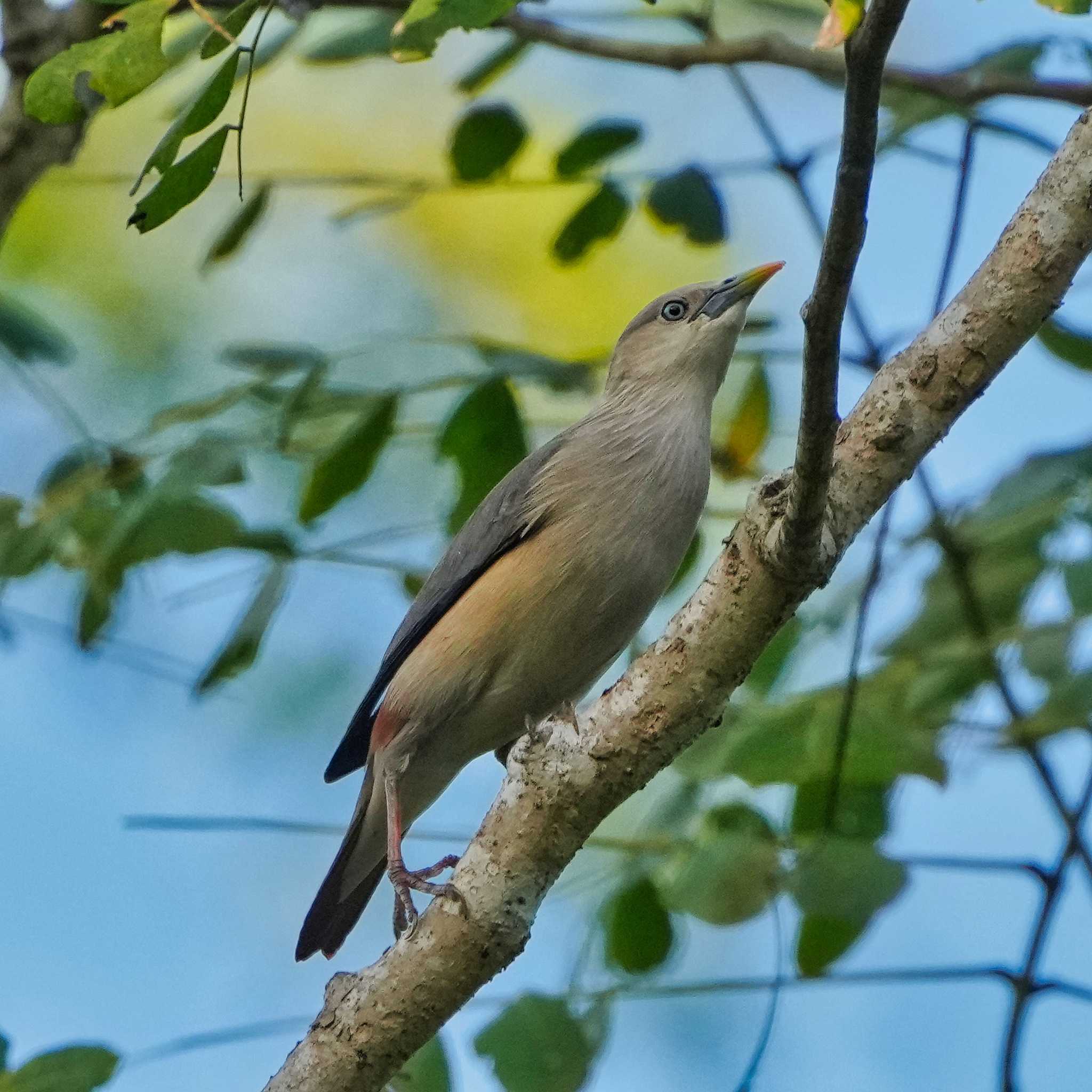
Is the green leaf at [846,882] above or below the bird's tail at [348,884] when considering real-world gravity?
above

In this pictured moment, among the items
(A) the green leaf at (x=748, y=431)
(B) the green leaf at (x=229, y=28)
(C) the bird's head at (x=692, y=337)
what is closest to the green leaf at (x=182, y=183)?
(B) the green leaf at (x=229, y=28)

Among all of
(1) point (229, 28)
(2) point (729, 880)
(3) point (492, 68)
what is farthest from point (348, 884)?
(1) point (229, 28)

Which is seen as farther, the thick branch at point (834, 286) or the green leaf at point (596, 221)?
the green leaf at point (596, 221)

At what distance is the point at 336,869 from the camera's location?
5.29 meters

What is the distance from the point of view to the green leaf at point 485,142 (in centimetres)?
577

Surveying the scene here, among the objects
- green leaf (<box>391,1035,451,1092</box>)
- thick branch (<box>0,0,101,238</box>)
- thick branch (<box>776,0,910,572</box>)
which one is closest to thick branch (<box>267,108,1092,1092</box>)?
thick branch (<box>776,0,910,572</box>)

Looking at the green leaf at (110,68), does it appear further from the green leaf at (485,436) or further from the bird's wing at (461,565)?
the bird's wing at (461,565)

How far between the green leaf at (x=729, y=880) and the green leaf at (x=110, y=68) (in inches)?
103

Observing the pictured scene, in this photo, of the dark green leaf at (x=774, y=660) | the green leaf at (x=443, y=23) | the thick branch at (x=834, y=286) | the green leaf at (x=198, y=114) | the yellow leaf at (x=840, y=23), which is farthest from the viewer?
the dark green leaf at (x=774, y=660)

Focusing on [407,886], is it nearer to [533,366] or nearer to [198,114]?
[533,366]

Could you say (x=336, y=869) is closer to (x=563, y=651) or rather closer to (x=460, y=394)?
(x=563, y=651)

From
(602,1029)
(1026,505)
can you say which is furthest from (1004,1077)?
(1026,505)

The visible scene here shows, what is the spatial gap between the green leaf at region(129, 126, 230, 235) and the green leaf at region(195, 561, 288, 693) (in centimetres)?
232

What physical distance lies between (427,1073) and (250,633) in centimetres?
171
